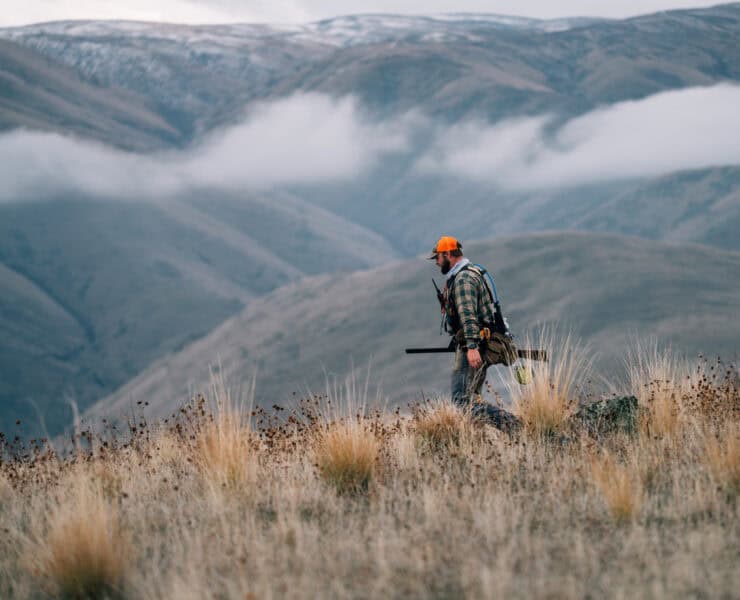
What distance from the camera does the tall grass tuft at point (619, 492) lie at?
5.92 m

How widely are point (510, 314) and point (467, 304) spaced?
503 ft

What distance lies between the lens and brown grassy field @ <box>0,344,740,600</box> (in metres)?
5.12

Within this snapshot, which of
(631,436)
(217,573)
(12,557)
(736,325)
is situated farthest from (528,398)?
(736,325)

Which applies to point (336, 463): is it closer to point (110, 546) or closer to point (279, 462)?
point (279, 462)

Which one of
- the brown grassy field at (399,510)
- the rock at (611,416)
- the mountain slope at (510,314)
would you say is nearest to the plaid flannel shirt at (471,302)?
the brown grassy field at (399,510)

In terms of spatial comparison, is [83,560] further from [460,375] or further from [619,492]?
[460,375]

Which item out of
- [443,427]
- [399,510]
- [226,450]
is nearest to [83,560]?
[226,450]

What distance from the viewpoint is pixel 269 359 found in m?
178

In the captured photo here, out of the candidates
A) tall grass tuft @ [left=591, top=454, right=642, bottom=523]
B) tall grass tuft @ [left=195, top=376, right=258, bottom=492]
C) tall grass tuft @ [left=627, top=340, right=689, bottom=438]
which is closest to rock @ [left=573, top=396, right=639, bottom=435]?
tall grass tuft @ [left=627, top=340, right=689, bottom=438]

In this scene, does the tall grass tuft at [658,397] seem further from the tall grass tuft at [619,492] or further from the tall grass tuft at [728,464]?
→ the tall grass tuft at [619,492]

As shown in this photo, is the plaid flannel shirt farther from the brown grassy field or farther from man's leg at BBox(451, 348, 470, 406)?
the brown grassy field

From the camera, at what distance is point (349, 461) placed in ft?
23.7

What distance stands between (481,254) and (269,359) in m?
51.2

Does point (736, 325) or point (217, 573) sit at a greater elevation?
point (217, 573)
